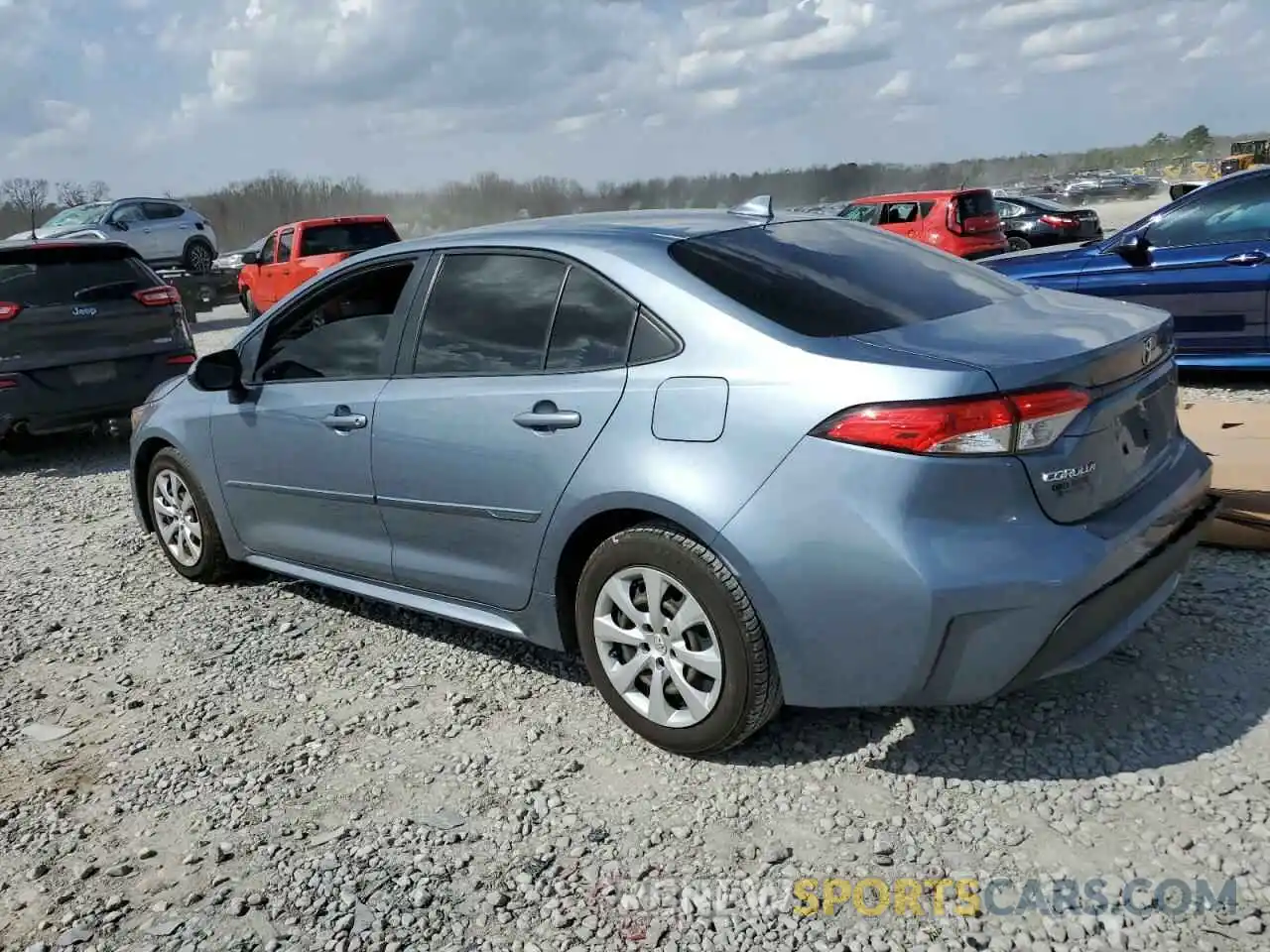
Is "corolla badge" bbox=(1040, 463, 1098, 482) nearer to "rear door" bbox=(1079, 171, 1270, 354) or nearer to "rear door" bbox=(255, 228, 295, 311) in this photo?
"rear door" bbox=(1079, 171, 1270, 354)

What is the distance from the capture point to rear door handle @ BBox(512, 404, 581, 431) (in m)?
3.32

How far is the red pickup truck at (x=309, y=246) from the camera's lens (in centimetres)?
1630

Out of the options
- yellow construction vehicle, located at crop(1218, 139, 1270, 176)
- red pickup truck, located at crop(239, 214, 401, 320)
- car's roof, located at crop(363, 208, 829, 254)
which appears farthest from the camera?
yellow construction vehicle, located at crop(1218, 139, 1270, 176)

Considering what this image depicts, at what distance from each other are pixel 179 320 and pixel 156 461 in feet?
12.1

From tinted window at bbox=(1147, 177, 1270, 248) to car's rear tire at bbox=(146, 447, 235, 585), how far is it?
245 inches

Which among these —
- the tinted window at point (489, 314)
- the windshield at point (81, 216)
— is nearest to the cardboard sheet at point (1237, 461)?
the tinted window at point (489, 314)

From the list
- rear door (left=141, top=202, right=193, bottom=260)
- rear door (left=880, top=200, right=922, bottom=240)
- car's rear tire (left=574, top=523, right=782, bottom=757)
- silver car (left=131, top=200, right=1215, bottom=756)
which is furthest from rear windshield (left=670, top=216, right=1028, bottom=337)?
rear door (left=141, top=202, right=193, bottom=260)

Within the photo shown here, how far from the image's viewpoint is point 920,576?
2.73 metres

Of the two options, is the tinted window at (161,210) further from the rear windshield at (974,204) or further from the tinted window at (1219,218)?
the tinted window at (1219,218)

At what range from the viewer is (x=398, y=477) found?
12.6ft

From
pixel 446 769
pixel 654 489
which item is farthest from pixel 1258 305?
pixel 446 769

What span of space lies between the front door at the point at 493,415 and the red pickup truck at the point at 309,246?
42.6ft

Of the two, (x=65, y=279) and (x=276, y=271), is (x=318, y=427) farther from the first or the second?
(x=276, y=271)

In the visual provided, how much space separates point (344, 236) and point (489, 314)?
1381 centimetres
